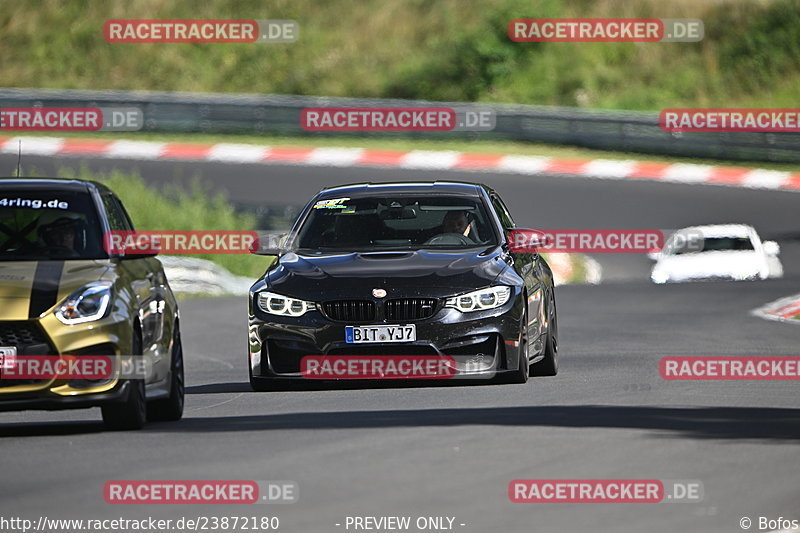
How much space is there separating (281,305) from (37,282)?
2256 millimetres

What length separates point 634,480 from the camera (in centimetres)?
834

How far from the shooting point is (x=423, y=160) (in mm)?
33344

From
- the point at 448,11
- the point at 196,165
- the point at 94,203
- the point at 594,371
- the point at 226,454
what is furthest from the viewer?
the point at 448,11

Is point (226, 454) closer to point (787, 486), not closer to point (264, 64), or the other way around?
point (787, 486)

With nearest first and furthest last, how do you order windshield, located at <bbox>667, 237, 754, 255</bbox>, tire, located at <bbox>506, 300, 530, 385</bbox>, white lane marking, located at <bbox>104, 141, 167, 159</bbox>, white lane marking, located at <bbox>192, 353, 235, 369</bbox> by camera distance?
tire, located at <bbox>506, 300, 530, 385</bbox> < white lane marking, located at <bbox>192, 353, 235, 369</bbox> < windshield, located at <bbox>667, 237, 754, 255</bbox> < white lane marking, located at <bbox>104, 141, 167, 159</bbox>

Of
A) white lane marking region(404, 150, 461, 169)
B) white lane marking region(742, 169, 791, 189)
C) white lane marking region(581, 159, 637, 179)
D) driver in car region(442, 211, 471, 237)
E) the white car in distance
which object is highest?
driver in car region(442, 211, 471, 237)

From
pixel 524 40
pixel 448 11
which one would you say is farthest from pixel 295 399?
pixel 448 11

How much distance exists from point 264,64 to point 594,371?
102 feet
